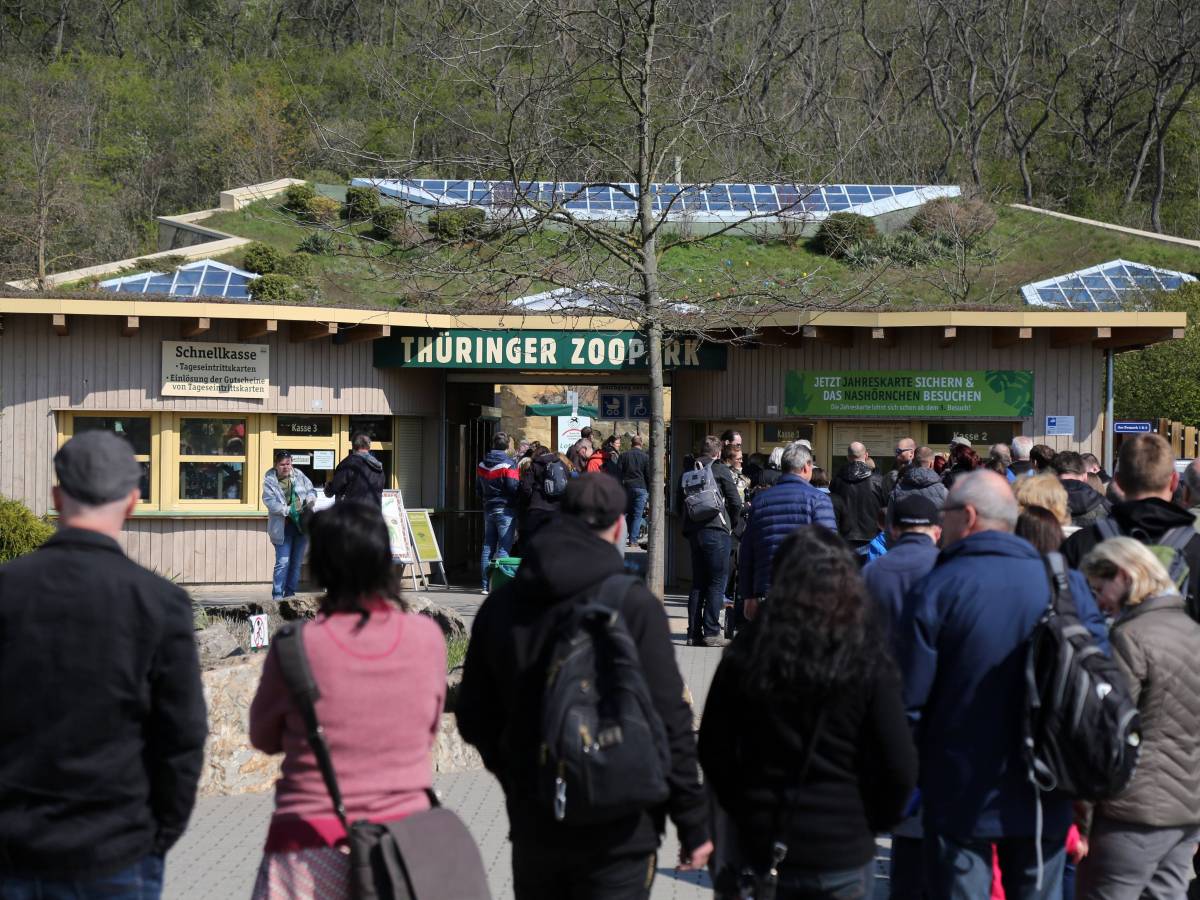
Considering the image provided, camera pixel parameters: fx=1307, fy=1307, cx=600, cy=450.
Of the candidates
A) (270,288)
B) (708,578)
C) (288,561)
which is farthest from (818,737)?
(270,288)

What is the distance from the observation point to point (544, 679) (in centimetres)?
349

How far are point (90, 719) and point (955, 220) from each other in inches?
1501

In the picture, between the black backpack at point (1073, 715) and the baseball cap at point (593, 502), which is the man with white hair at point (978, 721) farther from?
the baseball cap at point (593, 502)

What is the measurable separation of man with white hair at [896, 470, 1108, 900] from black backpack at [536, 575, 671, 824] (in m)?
0.99

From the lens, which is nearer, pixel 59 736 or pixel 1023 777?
pixel 59 736

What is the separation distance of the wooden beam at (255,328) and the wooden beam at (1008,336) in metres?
8.78

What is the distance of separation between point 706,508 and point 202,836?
21.2ft

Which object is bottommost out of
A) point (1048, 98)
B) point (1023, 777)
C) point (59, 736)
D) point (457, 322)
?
point (1023, 777)

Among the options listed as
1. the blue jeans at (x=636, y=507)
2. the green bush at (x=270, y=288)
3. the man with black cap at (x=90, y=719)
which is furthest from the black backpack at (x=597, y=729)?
the green bush at (x=270, y=288)

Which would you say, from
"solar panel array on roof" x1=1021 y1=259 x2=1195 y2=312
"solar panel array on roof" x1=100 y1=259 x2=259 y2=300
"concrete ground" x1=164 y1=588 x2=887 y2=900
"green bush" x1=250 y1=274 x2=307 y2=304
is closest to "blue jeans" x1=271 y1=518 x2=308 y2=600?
"concrete ground" x1=164 y1=588 x2=887 y2=900

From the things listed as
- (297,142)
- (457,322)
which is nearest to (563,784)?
(457,322)

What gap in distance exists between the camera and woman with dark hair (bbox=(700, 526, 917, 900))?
11.4 feet

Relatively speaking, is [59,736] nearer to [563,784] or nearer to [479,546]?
[563,784]

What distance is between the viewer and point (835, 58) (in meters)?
57.9
